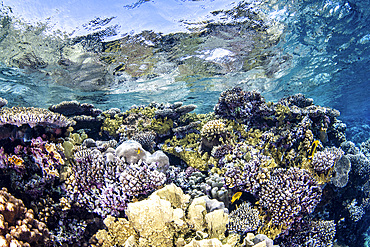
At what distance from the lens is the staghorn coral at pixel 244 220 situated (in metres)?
4.24

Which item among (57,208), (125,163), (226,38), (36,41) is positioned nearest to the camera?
(57,208)

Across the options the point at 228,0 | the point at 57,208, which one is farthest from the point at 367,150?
the point at 57,208

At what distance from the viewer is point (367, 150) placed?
1299 centimetres

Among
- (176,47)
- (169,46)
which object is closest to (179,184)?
(169,46)

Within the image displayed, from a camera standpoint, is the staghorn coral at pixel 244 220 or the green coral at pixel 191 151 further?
the green coral at pixel 191 151

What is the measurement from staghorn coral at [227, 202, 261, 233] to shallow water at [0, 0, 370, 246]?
8870 mm

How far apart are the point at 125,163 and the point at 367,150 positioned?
17.2 m

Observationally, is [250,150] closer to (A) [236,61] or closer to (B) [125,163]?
(B) [125,163]

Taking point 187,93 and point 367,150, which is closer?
point 367,150

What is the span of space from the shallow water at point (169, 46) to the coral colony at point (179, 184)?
14.8 ft

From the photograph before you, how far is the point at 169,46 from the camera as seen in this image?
11172 millimetres

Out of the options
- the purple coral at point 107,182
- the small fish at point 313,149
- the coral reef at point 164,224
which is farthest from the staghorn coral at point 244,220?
the small fish at point 313,149

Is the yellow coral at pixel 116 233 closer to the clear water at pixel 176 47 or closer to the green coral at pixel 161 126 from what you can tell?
the green coral at pixel 161 126

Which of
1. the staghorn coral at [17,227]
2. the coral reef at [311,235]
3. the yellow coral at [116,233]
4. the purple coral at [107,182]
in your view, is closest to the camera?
the staghorn coral at [17,227]
